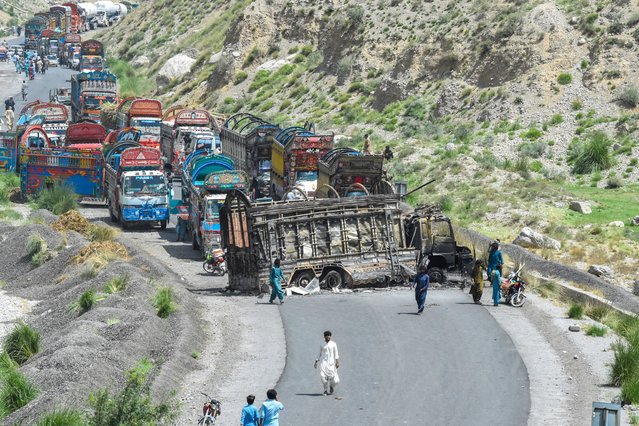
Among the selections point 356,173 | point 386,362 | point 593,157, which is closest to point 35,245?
point 356,173

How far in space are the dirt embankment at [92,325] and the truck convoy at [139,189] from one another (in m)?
4.02

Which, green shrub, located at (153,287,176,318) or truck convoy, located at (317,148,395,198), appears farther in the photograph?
truck convoy, located at (317,148,395,198)

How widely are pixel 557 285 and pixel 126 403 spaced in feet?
53.1

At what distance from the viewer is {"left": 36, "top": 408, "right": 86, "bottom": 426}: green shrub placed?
1683cm

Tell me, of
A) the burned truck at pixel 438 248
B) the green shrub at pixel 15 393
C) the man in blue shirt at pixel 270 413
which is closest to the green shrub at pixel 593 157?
the burned truck at pixel 438 248

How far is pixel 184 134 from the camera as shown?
5238cm

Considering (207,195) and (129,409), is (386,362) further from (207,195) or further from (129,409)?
(207,195)

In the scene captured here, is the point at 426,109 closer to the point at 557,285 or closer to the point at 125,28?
the point at 557,285

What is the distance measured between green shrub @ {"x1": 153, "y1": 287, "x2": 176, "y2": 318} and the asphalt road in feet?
8.56

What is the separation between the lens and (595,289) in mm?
29984

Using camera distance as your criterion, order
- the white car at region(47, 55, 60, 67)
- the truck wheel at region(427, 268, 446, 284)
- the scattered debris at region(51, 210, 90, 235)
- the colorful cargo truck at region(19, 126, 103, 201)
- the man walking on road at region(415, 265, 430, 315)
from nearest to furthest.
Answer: the man walking on road at region(415, 265, 430, 315), the truck wheel at region(427, 268, 446, 284), the scattered debris at region(51, 210, 90, 235), the colorful cargo truck at region(19, 126, 103, 201), the white car at region(47, 55, 60, 67)

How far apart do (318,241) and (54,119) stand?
107 ft

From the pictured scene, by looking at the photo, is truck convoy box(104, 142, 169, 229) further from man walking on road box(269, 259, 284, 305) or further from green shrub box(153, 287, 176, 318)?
green shrub box(153, 287, 176, 318)

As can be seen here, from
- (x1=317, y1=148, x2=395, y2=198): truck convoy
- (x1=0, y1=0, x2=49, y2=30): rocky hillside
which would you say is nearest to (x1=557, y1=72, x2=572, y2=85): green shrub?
(x1=317, y1=148, x2=395, y2=198): truck convoy
